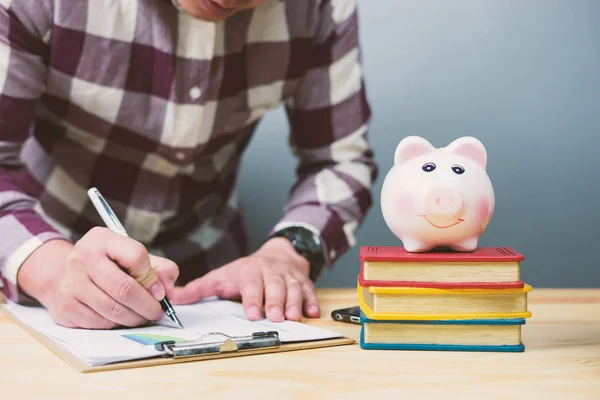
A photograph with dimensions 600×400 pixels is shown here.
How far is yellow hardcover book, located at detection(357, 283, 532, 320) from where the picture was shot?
68 cm

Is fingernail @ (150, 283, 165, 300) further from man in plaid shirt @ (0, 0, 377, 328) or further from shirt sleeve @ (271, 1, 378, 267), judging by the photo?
shirt sleeve @ (271, 1, 378, 267)

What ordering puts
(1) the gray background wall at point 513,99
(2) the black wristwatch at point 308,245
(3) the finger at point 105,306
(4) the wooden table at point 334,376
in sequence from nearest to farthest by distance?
(4) the wooden table at point 334,376, (3) the finger at point 105,306, (2) the black wristwatch at point 308,245, (1) the gray background wall at point 513,99

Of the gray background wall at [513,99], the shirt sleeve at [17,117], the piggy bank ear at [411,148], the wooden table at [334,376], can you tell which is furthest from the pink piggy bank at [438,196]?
the gray background wall at [513,99]

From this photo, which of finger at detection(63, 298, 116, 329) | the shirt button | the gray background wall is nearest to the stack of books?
finger at detection(63, 298, 116, 329)

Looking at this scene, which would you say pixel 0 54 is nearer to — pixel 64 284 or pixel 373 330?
pixel 64 284

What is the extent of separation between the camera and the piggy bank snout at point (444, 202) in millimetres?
654

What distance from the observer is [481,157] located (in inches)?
27.7

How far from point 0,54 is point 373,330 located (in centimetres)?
65

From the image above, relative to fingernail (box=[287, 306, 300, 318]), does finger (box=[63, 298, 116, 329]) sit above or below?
above

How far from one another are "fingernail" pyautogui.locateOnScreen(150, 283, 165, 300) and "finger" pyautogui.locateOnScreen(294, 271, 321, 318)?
19 centimetres

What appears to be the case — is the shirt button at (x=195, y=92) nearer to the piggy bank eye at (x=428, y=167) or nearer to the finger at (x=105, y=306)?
the finger at (x=105, y=306)

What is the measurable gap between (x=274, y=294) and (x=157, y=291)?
16cm

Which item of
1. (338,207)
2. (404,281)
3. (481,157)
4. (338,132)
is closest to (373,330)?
(404,281)

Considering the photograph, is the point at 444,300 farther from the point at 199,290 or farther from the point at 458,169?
the point at 199,290
